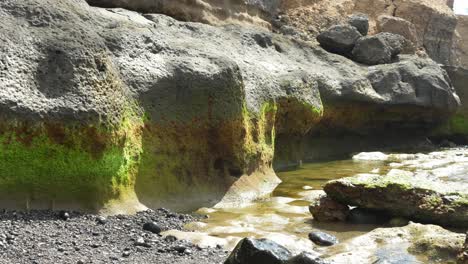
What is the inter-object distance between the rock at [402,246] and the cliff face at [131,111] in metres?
2.51

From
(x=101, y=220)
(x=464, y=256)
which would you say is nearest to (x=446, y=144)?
(x=101, y=220)

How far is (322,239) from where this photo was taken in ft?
20.6

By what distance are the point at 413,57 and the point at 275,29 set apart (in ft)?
12.8

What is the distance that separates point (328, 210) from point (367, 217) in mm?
445

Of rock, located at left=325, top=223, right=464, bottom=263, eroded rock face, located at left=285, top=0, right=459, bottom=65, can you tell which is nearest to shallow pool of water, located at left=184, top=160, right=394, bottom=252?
rock, located at left=325, top=223, right=464, bottom=263

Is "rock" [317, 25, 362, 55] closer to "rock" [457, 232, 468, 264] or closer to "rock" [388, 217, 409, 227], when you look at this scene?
"rock" [388, 217, 409, 227]

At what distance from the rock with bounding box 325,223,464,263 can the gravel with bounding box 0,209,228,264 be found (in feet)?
3.86

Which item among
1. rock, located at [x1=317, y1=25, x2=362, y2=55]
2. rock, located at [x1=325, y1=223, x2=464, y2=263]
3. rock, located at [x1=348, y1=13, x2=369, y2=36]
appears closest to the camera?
rock, located at [x1=325, y1=223, x2=464, y2=263]

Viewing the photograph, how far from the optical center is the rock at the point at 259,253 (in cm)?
453

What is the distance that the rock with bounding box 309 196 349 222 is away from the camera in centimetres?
720

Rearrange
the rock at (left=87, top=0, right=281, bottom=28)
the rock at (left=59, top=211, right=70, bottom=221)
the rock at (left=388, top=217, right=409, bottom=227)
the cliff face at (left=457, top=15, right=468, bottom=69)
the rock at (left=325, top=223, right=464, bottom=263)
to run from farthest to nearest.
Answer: the cliff face at (left=457, top=15, right=468, bottom=69) < the rock at (left=87, top=0, right=281, bottom=28) < the rock at (left=388, top=217, right=409, bottom=227) < the rock at (left=59, top=211, right=70, bottom=221) < the rock at (left=325, top=223, right=464, bottom=263)

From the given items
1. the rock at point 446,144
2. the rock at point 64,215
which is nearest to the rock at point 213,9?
the rock at point 64,215

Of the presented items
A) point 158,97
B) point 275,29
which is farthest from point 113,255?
point 275,29

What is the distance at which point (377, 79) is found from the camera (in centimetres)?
1573
